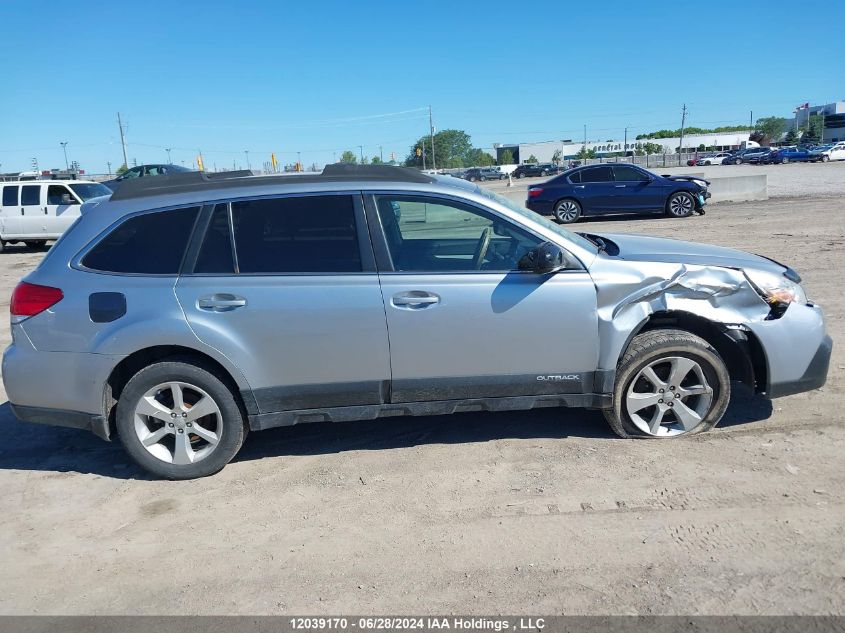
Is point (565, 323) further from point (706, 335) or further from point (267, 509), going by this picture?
point (267, 509)

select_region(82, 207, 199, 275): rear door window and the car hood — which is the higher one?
select_region(82, 207, 199, 275): rear door window

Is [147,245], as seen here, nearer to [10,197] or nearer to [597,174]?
[597,174]

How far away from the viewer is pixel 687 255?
452 centimetres

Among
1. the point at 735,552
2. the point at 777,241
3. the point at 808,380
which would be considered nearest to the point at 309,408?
the point at 735,552

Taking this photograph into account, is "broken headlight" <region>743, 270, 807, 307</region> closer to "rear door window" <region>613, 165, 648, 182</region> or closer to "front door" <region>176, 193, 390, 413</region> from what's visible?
"front door" <region>176, 193, 390, 413</region>

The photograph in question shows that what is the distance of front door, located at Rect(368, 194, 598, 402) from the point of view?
4.12 metres

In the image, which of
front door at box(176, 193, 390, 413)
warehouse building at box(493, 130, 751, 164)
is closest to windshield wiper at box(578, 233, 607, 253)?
front door at box(176, 193, 390, 413)

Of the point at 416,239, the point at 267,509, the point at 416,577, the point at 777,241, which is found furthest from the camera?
the point at 777,241

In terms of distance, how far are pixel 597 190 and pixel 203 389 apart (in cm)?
1578

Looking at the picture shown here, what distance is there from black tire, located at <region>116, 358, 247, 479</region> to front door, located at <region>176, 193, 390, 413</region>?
0.62 feet

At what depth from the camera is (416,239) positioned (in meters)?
4.53

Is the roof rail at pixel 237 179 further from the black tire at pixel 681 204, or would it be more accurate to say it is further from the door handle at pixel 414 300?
the black tire at pixel 681 204

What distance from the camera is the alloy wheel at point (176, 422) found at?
163 inches

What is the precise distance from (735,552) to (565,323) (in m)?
1.58
